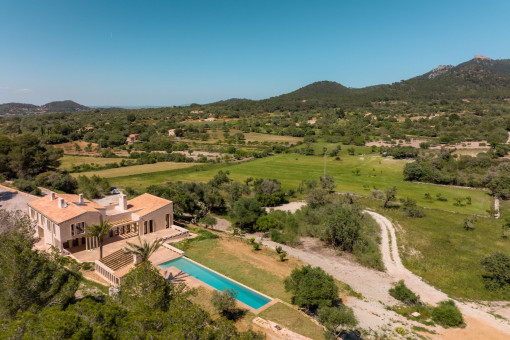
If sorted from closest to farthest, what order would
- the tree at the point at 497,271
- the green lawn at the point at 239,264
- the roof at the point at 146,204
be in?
the green lawn at the point at 239,264, the tree at the point at 497,271, the roof at the point at 146,204

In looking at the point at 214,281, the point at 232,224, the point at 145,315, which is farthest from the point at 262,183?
the point at 145,315

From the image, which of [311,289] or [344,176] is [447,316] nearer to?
[311,289]

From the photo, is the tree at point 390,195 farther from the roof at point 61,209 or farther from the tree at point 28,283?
the tree at point 28,283

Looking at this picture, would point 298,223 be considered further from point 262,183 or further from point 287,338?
point 287,338

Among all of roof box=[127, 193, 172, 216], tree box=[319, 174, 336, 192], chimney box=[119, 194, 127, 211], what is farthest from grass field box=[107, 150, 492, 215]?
chimney box=[119, 194, 127, 211]

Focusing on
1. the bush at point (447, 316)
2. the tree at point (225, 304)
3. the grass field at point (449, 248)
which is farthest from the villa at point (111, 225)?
the grass field at point (449, 248)

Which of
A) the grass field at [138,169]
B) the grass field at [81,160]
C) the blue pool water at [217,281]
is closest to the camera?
the blue pool water at [217,281]
